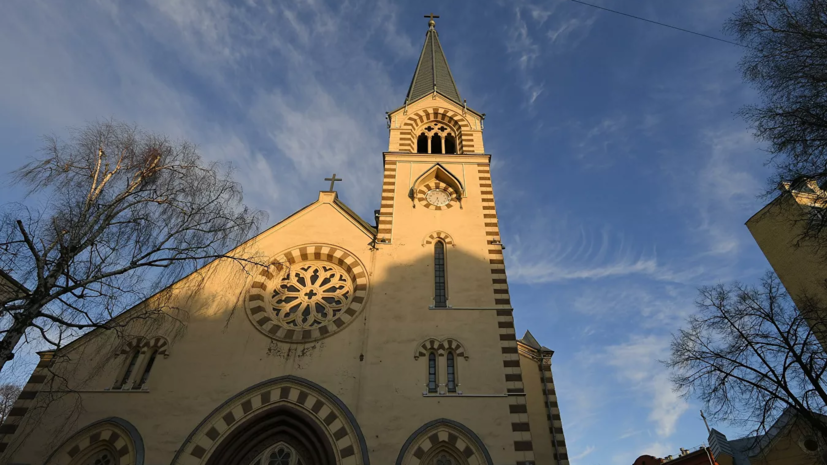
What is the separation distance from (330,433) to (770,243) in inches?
888

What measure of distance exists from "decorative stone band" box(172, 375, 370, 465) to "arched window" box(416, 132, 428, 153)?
1320 cm

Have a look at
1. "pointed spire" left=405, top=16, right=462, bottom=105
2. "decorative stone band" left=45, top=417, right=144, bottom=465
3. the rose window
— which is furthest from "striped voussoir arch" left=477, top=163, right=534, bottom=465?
"decorative stone band" left=45, top=417, right=144, bottom=465

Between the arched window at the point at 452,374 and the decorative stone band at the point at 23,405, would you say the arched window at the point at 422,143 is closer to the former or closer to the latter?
the arched window at the point at 452,374

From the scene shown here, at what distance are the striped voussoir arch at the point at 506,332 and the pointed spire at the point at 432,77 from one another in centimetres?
771

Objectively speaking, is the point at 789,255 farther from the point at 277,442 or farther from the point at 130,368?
Result: the point at 130,368

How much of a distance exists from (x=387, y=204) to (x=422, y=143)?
18.9 ft

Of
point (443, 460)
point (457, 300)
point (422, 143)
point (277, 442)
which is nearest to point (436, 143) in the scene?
point (422, 143)

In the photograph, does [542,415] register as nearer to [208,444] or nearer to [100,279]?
[208,444]

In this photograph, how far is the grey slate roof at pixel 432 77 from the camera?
25844 millimetres

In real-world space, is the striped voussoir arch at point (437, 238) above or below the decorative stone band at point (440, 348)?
above

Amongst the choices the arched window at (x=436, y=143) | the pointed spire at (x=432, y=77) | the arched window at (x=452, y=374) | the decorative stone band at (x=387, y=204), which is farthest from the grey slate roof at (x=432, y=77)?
the arched window at (x=452, y=374)

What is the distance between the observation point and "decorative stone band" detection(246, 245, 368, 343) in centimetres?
1478

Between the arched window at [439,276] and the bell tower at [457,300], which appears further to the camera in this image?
the arched window at [439,276]

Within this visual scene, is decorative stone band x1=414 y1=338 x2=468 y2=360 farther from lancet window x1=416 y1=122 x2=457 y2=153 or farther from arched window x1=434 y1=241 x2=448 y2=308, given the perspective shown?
lancet window x1=416 y1=122 x2=457 y2=153
